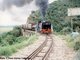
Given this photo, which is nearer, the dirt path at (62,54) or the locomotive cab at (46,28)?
the dirt path at (62,54)

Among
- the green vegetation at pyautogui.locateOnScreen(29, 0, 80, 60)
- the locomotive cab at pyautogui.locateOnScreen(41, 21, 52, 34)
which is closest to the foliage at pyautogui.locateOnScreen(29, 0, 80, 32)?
the green vegetation at pyautogui.locateOnScreen(29, 0, 80, 60)

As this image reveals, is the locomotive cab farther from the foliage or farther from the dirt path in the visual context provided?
the dirt path

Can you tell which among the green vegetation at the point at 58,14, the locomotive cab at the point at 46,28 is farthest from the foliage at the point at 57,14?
the locomotive cab at the point at 46,28

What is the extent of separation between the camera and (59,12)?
69438 mm

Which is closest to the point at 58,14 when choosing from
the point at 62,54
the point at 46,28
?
the point at 46,28

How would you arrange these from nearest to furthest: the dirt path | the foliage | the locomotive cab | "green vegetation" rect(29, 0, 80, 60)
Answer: the dirt path
the locomotive cab
"green vegetation" rect(29, 0, 80, 60)
the foliage

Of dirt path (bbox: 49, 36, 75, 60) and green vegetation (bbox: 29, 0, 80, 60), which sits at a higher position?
green vegetation (bbox: 29, 0, 80, 60)

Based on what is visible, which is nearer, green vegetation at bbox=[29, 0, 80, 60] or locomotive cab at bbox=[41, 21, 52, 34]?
locomotive cab at bbox=[41, 21, 52, 34]

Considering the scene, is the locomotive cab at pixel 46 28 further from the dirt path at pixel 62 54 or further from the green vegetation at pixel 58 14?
the dirt path at pixel 62 54

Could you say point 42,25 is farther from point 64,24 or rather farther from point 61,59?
point 61,59

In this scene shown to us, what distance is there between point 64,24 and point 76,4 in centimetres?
992

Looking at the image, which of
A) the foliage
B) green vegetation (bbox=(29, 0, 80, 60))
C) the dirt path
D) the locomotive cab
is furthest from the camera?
the foliage

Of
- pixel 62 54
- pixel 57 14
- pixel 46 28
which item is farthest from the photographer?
pixel 57 14

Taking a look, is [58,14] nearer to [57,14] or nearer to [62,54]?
[57,14]
